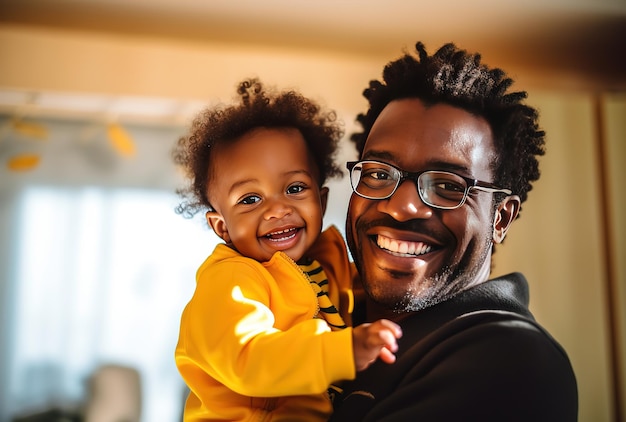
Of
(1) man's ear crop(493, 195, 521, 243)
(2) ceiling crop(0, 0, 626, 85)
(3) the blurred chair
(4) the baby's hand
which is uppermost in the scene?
(2) ceiling crop(0, 0, 626, 85)

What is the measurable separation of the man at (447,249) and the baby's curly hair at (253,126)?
0.38 ft

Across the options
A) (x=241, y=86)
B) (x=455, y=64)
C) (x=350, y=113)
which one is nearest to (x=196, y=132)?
(x=241, y=86)

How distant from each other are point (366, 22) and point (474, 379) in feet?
7.77

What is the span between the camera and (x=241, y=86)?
49.4 inches

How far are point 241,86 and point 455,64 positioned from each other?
372 millimetres

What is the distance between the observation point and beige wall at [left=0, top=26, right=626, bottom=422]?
313 centimetres

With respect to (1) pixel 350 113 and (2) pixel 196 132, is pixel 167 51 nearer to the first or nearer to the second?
(1) pixel 350 113

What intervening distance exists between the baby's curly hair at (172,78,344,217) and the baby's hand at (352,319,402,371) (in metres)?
0.45

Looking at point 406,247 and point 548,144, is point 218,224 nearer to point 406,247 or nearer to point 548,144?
point 406,247

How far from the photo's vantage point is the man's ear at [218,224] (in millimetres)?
1179

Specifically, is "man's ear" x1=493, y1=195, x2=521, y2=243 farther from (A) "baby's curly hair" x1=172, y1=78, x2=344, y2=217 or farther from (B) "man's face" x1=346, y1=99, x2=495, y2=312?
(A) "baby's curly hair" x1=172, y1=78, x2=344, y2=217

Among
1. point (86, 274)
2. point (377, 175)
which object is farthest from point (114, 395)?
point (377, 175)

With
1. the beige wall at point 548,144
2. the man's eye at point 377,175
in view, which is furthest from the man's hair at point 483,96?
the beige wall at point 548,144

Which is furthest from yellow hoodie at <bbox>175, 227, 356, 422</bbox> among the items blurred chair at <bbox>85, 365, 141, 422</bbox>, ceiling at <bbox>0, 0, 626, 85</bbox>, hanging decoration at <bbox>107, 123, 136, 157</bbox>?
hanging decoration at <bbox>107, 123, 136, 157</bbox>
